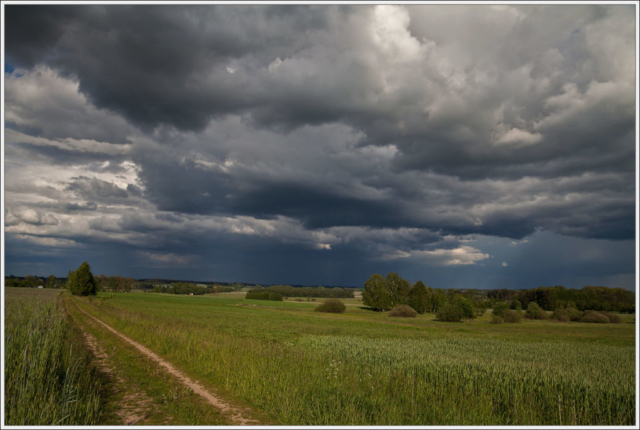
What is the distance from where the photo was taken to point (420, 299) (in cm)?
9631

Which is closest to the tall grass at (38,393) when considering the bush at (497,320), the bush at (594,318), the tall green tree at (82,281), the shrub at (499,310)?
the bush at (497,320)

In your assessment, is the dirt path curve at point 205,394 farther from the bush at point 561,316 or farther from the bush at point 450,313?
the bush at point 561,316

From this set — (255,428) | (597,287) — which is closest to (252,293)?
(597,287)

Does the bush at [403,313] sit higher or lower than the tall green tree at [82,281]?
lower

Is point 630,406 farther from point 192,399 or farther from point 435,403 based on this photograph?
point 192,399

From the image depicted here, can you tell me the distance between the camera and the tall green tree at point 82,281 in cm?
9262

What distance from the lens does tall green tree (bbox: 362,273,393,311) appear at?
9694cm

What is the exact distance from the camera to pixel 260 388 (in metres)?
10.9

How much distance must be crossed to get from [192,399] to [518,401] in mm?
9924

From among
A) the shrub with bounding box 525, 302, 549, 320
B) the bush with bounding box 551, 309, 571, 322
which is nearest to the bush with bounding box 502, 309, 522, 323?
the bush with bounding box 551, 309, 571, 322

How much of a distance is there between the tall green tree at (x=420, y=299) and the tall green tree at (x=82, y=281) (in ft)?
291

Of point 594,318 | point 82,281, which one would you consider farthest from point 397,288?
point 82,281

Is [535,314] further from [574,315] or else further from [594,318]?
[594,318]

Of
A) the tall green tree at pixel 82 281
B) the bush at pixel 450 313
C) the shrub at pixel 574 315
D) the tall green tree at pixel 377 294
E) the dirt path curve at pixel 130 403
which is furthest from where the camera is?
the tall green tree at pixel 377 294
